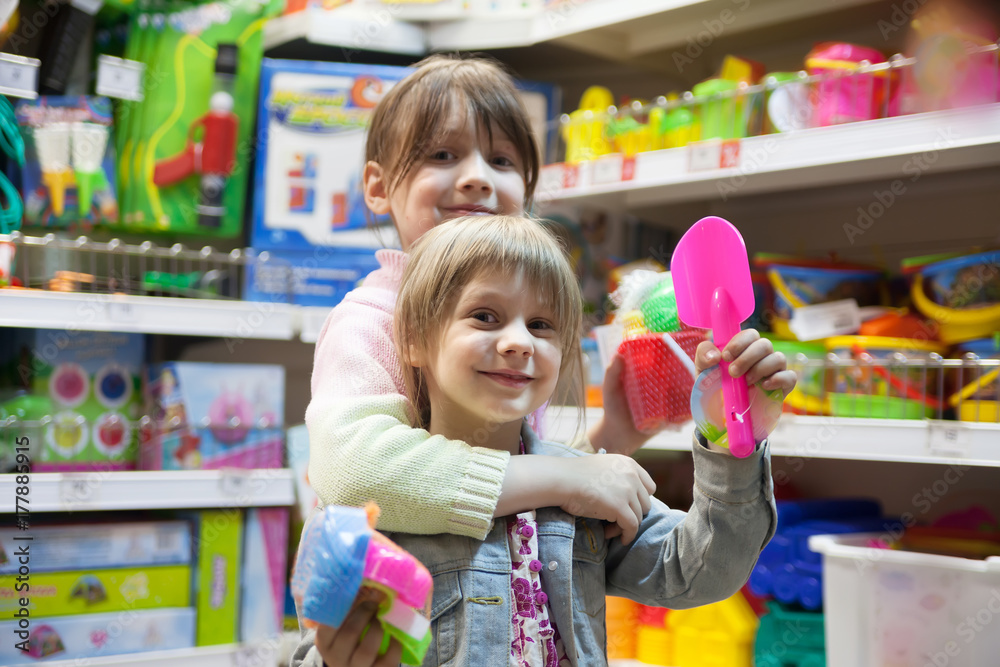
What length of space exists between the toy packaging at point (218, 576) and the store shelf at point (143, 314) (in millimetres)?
401

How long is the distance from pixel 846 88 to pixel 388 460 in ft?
3.69

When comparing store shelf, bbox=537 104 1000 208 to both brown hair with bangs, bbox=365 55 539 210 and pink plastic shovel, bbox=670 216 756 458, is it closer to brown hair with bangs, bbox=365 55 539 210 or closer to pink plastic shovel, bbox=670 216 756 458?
brown hair with bangs, bbox=365 55 539 210

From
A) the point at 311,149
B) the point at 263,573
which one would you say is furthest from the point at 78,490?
the point at 311,149

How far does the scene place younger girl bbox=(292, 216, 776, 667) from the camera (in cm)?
81

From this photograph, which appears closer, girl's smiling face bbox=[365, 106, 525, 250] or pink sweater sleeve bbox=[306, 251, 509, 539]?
pink sweater sleeve bbox=[306, 251, 509, 539]

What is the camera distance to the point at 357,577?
0.64m

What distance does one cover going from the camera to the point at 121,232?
80.0 inches

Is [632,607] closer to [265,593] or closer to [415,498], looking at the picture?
[265,593]

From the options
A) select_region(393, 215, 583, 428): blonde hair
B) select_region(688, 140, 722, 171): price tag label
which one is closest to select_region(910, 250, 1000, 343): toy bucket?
select_region(688, 140, 722, 171): price tag label

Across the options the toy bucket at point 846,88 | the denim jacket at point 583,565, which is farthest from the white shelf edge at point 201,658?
the toy bucket at point 846,88

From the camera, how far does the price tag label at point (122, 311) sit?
169 cm

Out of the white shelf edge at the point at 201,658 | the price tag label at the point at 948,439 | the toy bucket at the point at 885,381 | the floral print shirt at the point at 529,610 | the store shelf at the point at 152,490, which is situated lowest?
the white shelf edge at the point at 201,658

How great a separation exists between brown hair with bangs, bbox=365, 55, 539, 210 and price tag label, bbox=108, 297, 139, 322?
2.66ft

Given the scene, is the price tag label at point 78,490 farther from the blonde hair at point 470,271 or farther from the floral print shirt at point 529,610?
the floral print shirt at point 529,610
